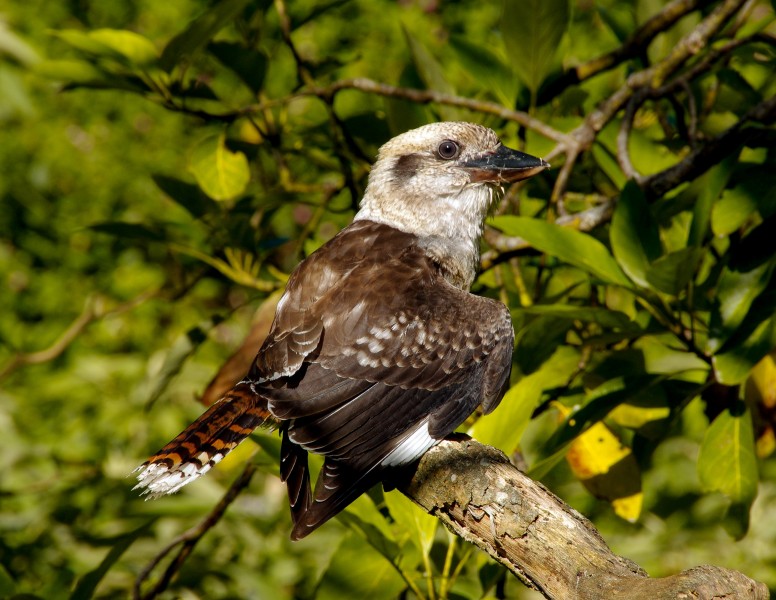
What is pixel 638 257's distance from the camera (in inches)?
109

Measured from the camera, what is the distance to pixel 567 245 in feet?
9.02

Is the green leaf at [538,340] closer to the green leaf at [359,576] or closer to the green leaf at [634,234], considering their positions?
the green leaf at [634,234]

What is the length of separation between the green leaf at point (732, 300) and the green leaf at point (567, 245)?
0.91ft

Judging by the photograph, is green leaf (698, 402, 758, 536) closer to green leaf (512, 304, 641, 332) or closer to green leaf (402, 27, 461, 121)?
green leaf (512, 304, 641, 332)

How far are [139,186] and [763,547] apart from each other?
17.5ft

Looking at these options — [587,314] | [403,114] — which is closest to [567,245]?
[587,314]

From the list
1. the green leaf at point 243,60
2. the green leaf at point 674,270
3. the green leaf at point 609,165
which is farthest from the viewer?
the green leaf at point 243,60

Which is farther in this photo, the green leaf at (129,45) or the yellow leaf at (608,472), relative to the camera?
the green leaf at (129,45)

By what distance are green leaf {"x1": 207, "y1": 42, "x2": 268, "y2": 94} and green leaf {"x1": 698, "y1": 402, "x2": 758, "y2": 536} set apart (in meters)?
2.01

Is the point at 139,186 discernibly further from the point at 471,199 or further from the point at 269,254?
the point at 471,199

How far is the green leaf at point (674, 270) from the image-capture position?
2588mm

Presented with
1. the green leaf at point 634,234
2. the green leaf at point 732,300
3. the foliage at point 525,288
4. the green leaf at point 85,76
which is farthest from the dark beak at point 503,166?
the green leaf at point 85,76

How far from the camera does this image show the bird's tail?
8.89 feet

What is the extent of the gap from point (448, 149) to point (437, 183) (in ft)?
0.44
